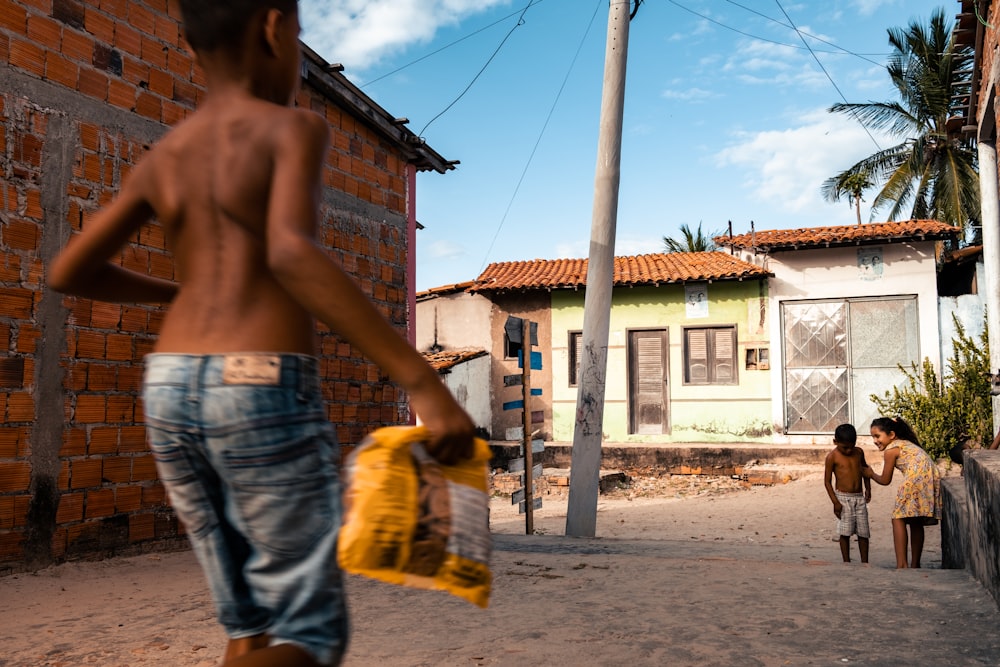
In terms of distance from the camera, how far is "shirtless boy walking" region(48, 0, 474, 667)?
4.37 ft

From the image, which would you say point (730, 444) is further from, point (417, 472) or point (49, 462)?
point (417, 472)

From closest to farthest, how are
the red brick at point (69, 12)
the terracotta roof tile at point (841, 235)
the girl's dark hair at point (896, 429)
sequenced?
1. the red brick at point (69, 12)
2. the girl's dark hair at point (896, 429)
3. the terracotta roof tile at point (841, 235)

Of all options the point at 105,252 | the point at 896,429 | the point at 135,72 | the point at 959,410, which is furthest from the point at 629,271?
the point at 105,252

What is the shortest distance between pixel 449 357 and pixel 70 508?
39.4 ft

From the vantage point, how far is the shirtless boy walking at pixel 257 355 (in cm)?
133

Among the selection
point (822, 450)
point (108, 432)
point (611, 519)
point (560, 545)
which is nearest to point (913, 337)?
point (822, 450)

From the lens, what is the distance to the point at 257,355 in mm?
1346

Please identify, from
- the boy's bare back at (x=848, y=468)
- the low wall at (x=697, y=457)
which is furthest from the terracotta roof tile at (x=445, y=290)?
the boy's bare back at (x=848, y=468)

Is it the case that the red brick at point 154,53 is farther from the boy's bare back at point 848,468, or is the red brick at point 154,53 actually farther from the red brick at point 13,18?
the boy's bare back at point 848,468

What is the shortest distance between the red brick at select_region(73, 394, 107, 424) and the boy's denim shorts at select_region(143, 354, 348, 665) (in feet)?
12.7

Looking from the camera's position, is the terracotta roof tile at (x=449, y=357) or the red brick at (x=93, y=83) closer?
the red brick at (x=93, y=83)

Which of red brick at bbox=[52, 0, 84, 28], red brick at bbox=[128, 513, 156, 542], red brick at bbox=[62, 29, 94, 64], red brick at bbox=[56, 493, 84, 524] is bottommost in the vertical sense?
red brick at bbox=[128, 513, 156, 542]

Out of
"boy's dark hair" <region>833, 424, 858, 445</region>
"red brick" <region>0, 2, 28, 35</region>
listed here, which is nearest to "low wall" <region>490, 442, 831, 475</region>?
"boy's dark hair" <region>833, 424, 858, 445</region>

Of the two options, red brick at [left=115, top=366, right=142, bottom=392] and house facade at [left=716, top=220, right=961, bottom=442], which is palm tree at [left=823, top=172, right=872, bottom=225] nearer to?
house facade at [left=716, top=220, right=961, bottom=442]
